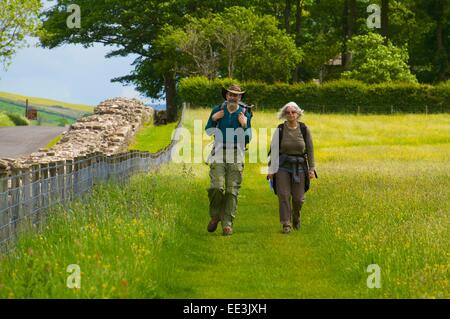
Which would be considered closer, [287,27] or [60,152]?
[60,152]

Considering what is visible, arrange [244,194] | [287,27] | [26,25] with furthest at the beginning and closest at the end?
[287,27] < [26,25] < [244,194]

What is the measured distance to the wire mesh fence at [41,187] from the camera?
39.2ft

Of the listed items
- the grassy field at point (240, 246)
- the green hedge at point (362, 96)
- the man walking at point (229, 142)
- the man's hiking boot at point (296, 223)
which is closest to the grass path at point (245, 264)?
the grassy field at point (240, 246)

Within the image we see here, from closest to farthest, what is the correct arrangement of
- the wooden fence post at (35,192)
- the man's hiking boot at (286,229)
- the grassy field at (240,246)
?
the grassy field at (240,246) < the wooden fence post at (35,192) < the man's hiking boot at (286,229)

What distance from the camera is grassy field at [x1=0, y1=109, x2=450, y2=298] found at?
9.98 metres

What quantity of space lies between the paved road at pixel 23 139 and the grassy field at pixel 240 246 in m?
19.2

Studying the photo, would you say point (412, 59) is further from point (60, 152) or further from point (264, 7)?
point (60, 152)

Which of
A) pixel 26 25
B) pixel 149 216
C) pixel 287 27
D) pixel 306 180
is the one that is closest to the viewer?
pixel 149 216

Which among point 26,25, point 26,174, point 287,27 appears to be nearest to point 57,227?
point 26,174

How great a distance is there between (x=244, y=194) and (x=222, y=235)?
7892 mm

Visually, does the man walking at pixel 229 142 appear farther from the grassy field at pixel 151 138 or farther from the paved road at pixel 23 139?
the paved road at pixel 23 139

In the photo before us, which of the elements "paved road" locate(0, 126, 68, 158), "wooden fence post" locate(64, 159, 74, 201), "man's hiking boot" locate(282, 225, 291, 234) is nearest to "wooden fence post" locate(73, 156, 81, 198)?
"wooden fence post" locate(64, 159, 74, 201)

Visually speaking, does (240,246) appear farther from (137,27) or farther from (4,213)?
(137,27)
